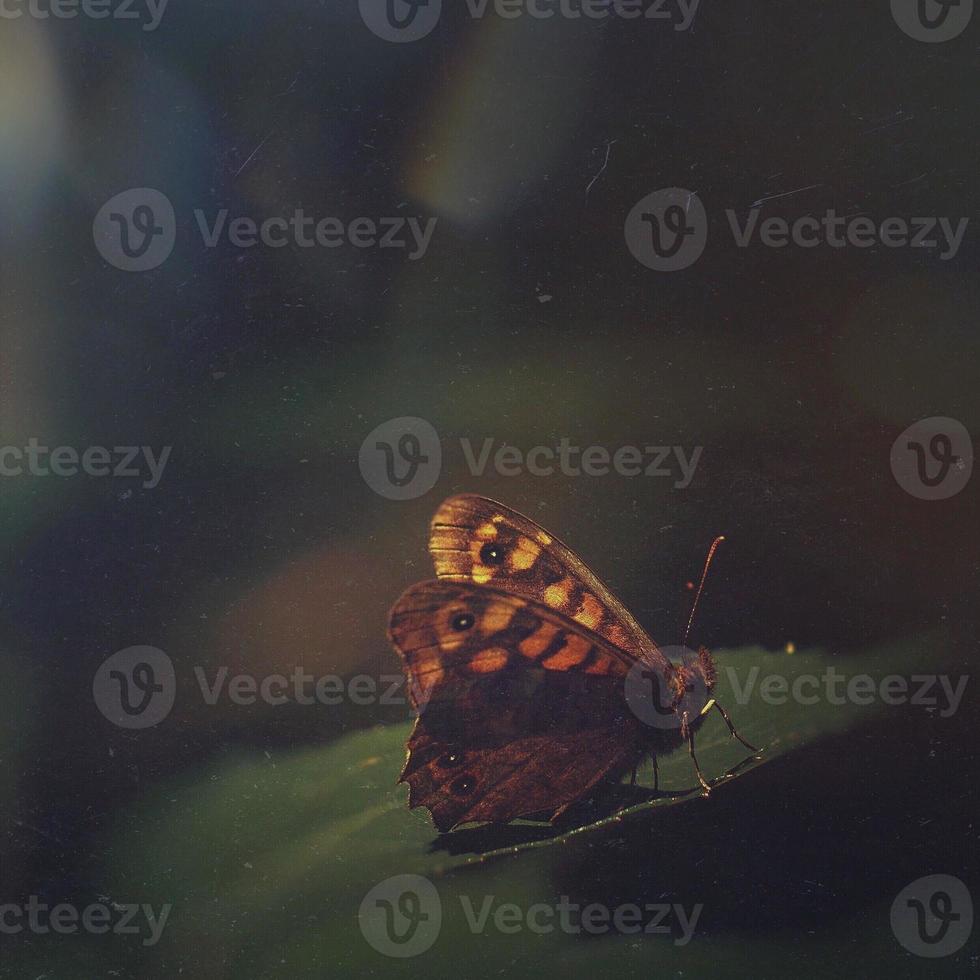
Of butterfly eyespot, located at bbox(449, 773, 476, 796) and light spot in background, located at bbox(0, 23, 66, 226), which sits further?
butterfly eyespot, located at bbox(449, 773, 476, 796)

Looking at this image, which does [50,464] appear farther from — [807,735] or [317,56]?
[807,735]

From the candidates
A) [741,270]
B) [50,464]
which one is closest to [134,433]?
[50,464]

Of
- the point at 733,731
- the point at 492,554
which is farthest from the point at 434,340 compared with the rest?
the point at 733,731

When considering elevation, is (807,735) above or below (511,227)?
below

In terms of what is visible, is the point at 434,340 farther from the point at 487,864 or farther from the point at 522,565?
the point at 487,864

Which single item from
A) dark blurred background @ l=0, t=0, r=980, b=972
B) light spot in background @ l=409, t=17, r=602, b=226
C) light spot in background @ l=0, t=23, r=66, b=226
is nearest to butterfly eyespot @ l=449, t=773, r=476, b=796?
dark blurred background @ l=0, t=0, r=980, b=972

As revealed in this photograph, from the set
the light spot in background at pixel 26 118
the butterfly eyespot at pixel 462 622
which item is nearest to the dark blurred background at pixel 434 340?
the light spot in background at pixel 26 118

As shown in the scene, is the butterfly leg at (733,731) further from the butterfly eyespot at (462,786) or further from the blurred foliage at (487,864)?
the butterfly eyespot at (462,786)

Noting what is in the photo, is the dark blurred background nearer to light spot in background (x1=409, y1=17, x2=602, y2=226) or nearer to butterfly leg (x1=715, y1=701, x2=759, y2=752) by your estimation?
light spot in background (x1=409, y1=17, x2=602, y2=226)
